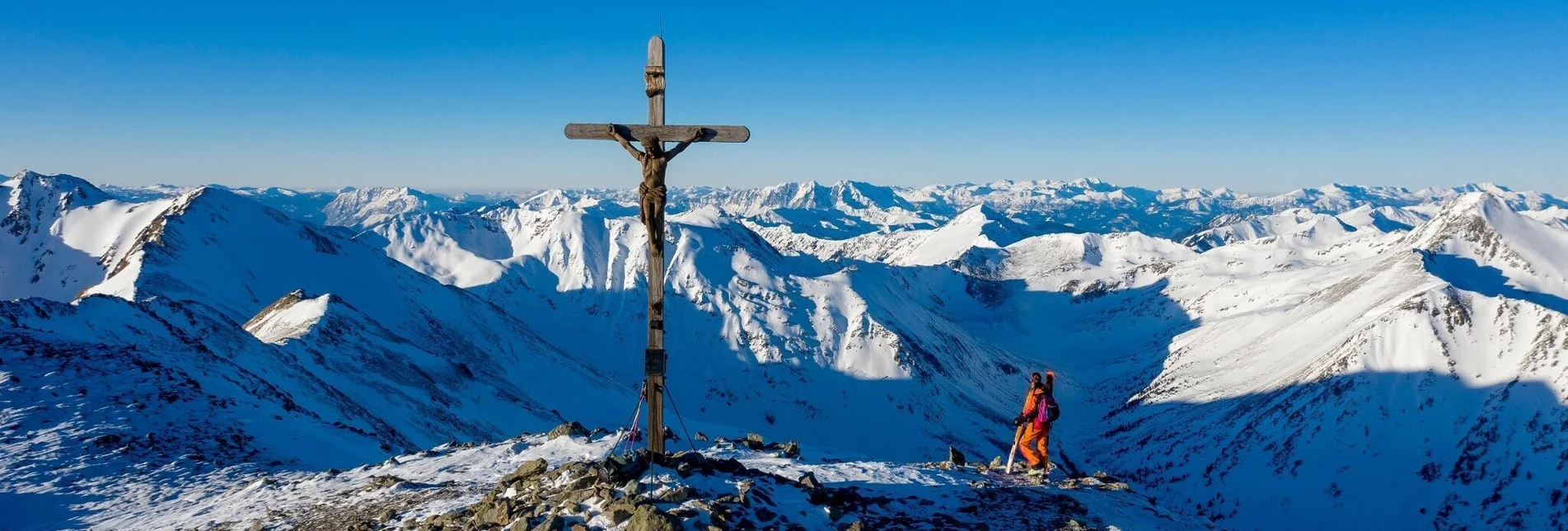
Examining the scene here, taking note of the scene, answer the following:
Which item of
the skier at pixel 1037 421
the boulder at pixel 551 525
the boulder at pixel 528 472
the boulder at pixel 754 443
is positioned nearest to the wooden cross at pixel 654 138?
the boulder at pixel 551 525

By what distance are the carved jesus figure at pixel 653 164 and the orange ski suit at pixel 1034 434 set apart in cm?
1207

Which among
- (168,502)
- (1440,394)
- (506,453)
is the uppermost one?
(506,453)

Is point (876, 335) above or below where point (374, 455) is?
below

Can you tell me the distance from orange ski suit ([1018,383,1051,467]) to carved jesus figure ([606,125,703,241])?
12.1m

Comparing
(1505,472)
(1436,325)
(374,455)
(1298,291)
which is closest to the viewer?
(374,455)

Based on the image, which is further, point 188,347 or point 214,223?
point 214,223

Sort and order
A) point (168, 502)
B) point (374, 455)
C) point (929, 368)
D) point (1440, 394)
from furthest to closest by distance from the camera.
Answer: point (929, 368) < point (1440, 394) < point (374, 455) < point (168, 502)

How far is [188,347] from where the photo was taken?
4288 cm

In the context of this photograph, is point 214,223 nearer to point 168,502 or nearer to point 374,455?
point 374,455

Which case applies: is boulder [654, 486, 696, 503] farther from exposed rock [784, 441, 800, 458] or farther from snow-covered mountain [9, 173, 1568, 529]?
snow-covered mountain [9, 173, 1568, 529]

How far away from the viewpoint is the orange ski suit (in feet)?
65.9

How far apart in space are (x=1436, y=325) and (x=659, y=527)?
496 feet

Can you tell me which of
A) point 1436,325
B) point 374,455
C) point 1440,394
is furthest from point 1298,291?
point 374,455

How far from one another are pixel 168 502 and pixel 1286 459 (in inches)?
5044
